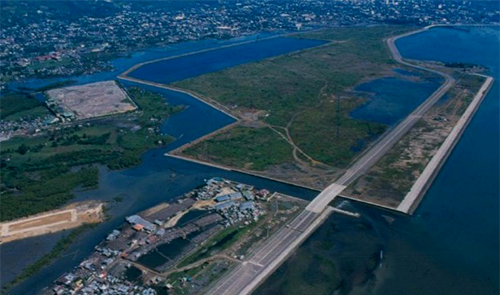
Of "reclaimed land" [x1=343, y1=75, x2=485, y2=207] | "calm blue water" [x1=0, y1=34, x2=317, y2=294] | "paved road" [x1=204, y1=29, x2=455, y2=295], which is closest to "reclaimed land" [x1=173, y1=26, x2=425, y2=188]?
"paved road" [x1=204, y1=29, x2=455, y2=295]

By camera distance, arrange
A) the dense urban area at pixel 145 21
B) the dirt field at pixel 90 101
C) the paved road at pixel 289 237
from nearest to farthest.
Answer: the paved road at pixel 289 237 → the dirt field at pixel 90 101 → the dense urban area at pixel 145 21

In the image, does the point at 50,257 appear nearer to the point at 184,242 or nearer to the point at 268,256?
the point at 184,242

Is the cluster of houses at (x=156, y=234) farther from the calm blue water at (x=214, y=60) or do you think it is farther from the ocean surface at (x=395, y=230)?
the calm blue water at (x=214, y=60)

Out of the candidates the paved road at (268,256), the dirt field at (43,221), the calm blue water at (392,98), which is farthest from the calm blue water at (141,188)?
the calm blue water at (392,98)

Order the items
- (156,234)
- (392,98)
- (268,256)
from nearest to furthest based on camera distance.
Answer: (268,256)
(156,234)
(392,98)

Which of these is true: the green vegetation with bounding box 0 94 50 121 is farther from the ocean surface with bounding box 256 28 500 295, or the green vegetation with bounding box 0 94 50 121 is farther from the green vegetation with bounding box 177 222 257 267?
the ocean surface with bounding box 256 28 500 295

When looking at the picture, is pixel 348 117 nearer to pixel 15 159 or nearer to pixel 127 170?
pixel 127 170

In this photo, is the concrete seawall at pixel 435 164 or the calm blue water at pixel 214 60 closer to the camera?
the concrete seawall at pixel 435 164

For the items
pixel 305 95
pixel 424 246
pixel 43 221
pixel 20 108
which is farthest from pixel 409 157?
pixel 20 108
